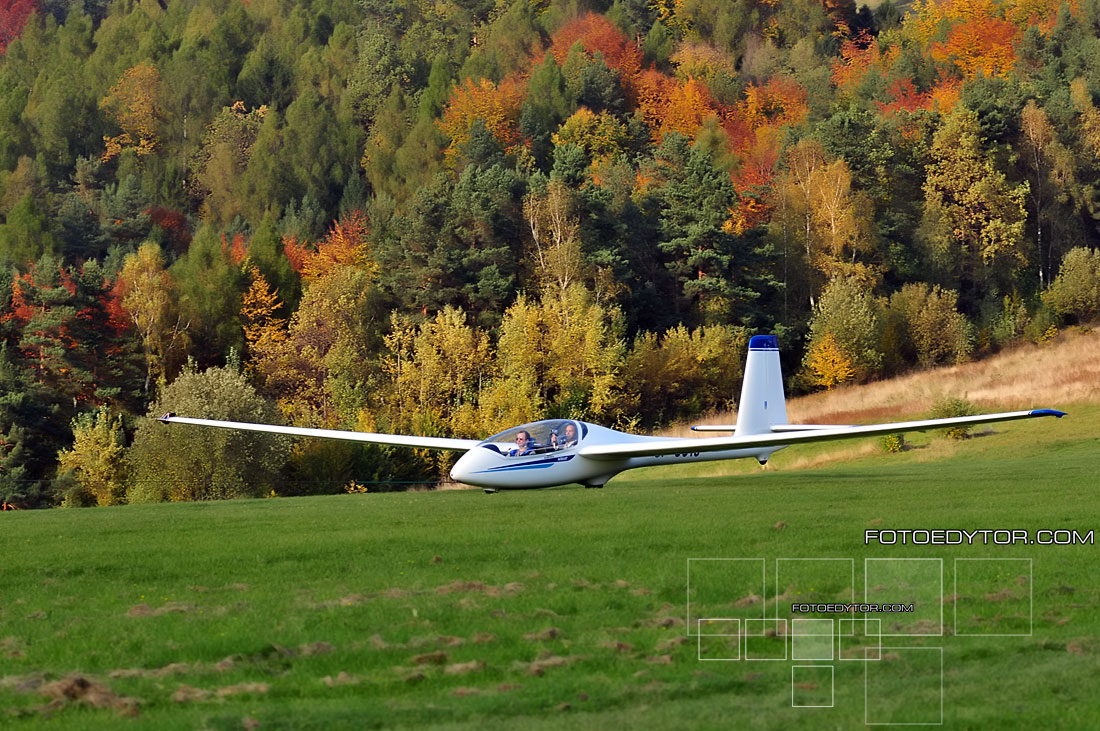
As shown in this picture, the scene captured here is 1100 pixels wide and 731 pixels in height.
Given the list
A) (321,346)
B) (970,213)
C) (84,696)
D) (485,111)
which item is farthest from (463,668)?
(485,111)

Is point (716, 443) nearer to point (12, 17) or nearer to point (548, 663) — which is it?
point (548, 663)

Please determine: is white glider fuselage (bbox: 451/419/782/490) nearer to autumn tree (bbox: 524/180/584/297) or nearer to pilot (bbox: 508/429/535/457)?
pilot (bbox: 508/429/535/457)

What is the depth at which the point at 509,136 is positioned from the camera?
13362 centimetres

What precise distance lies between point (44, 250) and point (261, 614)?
102m

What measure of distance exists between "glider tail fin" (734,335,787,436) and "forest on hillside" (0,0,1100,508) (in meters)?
31.6

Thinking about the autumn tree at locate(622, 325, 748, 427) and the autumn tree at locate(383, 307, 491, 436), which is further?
the autumn tree at locate(622, 325, 748, 427)

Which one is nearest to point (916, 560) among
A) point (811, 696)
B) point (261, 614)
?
point (811, 696)

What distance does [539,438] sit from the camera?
78.7ft

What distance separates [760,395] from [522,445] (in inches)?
265

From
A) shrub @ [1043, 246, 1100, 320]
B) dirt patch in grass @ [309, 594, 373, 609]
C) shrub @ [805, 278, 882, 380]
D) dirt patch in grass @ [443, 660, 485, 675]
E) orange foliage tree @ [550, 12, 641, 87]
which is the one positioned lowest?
dirt patch in grass @ [443, 660, 485, 675]

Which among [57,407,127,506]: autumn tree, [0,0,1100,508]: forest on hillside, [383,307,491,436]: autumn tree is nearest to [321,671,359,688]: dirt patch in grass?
[0,0,1100,508]: forest on hillside

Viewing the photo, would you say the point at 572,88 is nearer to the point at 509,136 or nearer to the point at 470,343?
the point at 509,136

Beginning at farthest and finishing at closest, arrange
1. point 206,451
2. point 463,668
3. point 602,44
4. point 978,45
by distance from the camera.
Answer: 1. point 602,44
2. point 978,45
3. point 206,451
4. point 463,668

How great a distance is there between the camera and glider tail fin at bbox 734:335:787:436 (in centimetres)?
2836
